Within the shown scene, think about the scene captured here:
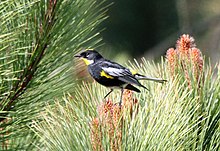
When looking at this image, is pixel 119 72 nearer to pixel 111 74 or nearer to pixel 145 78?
pixel 111 74

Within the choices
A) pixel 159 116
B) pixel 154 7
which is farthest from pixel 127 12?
pixel 159 116

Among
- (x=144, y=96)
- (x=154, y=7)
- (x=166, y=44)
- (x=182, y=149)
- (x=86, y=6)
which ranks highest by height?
(x=154, y=7)

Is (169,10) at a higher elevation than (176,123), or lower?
higher

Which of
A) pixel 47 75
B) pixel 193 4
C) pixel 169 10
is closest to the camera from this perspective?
pixel 47 75

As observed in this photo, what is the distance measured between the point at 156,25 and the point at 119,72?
3789 mm

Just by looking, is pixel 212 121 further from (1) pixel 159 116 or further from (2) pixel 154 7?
(2) pixel 154 7

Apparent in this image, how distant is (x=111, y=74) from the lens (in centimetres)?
211

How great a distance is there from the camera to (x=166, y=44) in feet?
17.9

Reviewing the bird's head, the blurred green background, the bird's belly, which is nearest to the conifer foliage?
the bird's belly

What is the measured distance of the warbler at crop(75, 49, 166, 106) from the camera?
1.87 meters

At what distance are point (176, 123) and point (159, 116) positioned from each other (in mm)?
42

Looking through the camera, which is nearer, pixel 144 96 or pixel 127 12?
pixel 144 96

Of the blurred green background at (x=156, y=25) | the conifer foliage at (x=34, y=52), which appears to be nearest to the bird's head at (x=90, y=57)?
the conifer foliage at (x=34, y=52)

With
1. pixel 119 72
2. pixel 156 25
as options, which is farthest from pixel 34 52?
pixel 156 25
